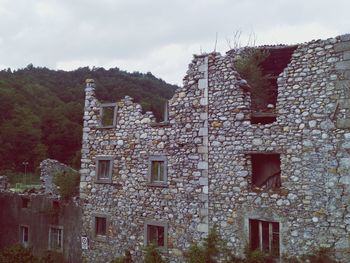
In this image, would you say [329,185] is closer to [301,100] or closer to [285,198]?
[285,198]

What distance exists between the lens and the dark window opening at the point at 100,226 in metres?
15.1

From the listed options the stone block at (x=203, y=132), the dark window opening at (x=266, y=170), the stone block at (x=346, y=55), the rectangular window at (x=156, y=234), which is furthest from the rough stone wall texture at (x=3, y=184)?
the stone block at (x=346, y=55)

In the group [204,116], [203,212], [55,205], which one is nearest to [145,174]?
[203,212]

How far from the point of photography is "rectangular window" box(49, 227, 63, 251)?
16.7m

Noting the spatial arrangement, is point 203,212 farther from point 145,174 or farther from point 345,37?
point 345,37

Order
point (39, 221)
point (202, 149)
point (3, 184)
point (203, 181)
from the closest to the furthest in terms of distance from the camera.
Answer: point (203, 181), point (202, 149), point (39, 221), point (3, 184)

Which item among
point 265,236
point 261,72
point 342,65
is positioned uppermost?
point 261,72

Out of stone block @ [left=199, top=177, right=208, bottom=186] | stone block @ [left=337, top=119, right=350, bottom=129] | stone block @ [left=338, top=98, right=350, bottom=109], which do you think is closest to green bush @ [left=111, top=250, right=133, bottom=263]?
stone block @ [left=199, top=177, right=208, bottom=186]

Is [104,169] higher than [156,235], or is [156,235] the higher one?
[104,169]

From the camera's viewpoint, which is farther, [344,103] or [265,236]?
[265,236]

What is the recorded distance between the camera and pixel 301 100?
11.1m

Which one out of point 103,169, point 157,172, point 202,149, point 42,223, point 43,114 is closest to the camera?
point 202,149

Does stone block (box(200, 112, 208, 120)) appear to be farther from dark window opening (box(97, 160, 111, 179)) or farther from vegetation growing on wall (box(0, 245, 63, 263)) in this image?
vegetation growing on wall (box(0, 245, 63, 263))

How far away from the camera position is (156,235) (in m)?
13.6
